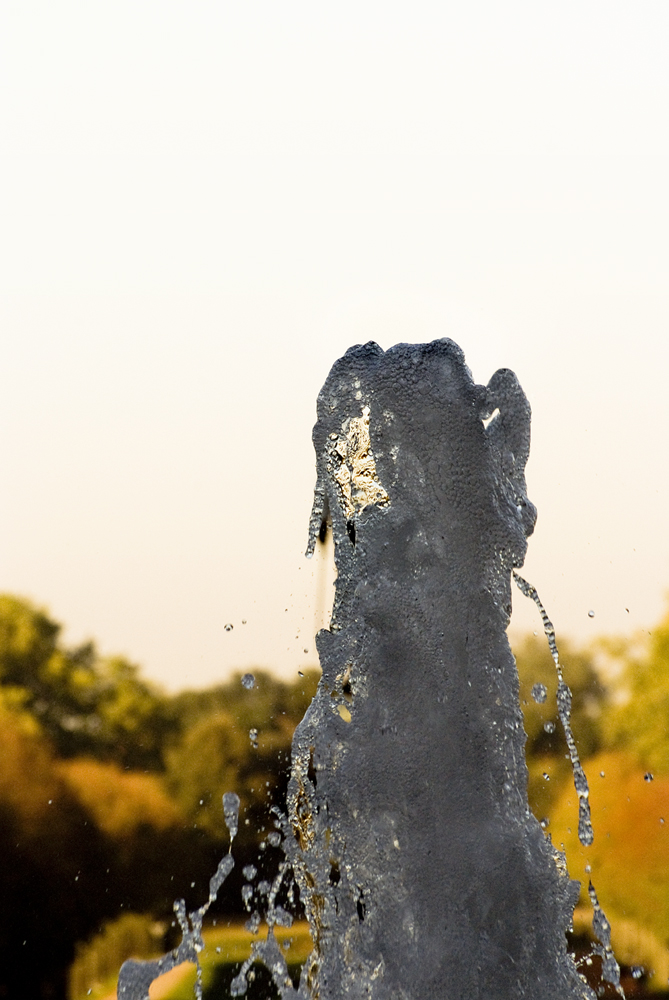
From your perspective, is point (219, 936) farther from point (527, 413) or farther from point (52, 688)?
point (527, 413)

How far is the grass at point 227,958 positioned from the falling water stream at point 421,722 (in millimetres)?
7669

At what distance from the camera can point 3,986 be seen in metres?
10.1

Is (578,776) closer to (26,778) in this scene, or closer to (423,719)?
(423,719)

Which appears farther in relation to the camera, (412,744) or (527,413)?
(527,413)

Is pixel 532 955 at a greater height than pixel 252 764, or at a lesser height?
lesser

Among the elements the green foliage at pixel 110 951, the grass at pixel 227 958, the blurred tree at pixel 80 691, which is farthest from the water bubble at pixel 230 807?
the blurred tree at pixel 80 691

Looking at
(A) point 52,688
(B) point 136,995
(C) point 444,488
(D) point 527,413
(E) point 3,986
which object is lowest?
(E) point 3,986

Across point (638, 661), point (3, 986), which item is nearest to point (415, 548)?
point (3, 986)

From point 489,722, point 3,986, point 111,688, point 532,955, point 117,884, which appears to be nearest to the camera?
point 532,955

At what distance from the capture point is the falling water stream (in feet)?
7.38

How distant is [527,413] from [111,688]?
1108 cm

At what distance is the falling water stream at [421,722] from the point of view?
2250mm

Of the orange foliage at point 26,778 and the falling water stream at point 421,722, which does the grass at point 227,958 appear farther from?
the falling water stream at point 421,722

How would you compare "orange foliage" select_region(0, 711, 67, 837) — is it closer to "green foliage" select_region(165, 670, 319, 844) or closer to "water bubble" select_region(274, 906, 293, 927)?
"green foliage" select_region(165, 670, 319, 844)
